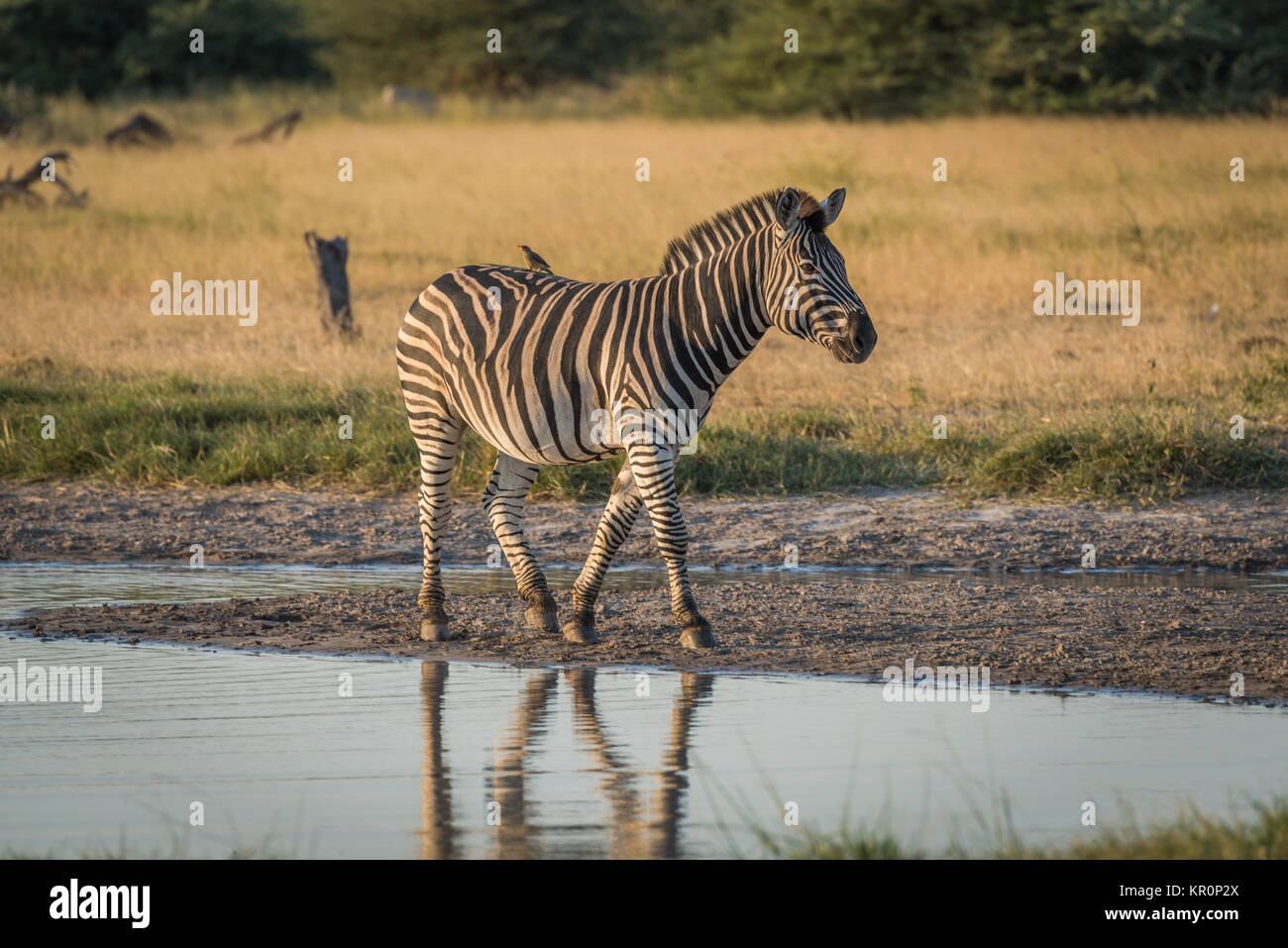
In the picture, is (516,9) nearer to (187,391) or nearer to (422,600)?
(187,391)

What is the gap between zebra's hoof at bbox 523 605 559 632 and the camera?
7.84 metres

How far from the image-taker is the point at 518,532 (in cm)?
807

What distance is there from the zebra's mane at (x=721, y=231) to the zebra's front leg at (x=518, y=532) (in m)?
1.21

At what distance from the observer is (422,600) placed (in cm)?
781

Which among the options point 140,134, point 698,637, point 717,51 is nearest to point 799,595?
point 698,637

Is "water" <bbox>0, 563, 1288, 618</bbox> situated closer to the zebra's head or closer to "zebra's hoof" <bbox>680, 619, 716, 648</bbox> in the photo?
"zebra's hoof" <bbox>680, 619, 716, 648</bbox>

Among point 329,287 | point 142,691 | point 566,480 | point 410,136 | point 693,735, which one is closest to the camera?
point 693,735

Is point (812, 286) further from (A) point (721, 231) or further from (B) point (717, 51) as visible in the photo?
(B) point (717, 51)

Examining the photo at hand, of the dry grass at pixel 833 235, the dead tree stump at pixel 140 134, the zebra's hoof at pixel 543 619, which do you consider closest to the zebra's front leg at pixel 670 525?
the zebra's hoof at pixel 543 619

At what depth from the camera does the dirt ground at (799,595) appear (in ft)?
23.6

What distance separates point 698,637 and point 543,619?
0.84 m

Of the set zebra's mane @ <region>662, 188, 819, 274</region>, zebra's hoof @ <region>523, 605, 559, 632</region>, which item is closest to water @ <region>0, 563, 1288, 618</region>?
zebra's hoof @ <region>523, 605, 559, 632</region>
